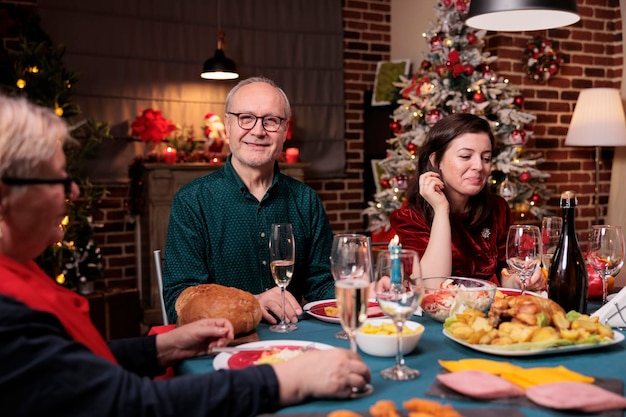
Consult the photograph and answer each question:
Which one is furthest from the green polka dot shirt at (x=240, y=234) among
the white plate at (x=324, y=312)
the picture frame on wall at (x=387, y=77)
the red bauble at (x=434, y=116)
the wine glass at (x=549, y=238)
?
the picture frame on wall at (x=387, y=77)

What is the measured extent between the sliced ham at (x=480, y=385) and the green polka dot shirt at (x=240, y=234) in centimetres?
99

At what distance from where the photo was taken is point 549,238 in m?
1.93

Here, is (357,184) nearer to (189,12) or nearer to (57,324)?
(189,12)

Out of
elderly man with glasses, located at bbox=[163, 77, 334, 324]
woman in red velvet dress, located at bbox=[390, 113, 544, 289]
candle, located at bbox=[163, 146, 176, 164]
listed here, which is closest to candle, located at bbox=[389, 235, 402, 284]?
elderly man with glasses, located at bbox=[163, 77, 334, 324]

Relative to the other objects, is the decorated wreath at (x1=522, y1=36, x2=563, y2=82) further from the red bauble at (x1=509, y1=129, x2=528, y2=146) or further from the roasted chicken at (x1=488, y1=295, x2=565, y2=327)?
the roasted chicken at (x1=488, y1=295, x2=565, y2=327)

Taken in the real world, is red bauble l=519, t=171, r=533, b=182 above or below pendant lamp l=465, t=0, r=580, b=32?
below

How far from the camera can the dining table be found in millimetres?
1098

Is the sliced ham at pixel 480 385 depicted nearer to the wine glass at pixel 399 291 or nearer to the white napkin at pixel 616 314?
the wine glass at pixel 399 291

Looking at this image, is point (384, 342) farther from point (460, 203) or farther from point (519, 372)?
point (460, 203)

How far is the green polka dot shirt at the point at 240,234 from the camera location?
2221 millimetres

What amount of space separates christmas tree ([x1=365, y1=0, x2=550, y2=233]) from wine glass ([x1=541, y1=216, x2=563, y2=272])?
243cm

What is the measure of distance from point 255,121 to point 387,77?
3755 millimetres

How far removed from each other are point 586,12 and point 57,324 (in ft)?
15.7

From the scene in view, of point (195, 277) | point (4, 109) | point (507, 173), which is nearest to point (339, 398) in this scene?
point (4, 109)
